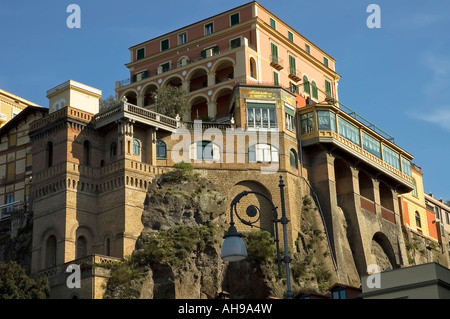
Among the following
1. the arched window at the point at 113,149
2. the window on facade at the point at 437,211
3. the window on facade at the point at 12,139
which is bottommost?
the arched window at the point at 113,149

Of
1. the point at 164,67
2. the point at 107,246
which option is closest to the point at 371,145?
the point at 164,67

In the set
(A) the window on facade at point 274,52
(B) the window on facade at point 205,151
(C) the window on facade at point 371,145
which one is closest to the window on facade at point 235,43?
(A) the window on facade at point 274,52

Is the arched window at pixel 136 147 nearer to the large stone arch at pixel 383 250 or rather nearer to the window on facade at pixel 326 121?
the window on facade at pixel 326 121

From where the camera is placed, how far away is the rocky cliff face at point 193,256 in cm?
6262

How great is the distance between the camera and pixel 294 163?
Answer: 74.6 m

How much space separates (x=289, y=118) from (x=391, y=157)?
1427 centimetres

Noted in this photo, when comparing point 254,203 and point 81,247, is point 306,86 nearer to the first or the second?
point 254,203

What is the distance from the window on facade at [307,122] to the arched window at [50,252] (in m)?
22.8

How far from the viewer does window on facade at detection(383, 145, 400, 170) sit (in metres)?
84.8

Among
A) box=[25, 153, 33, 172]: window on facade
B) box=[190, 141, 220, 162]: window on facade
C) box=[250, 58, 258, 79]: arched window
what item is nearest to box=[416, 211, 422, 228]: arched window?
box=[250, 58, 258, 79]: arched window

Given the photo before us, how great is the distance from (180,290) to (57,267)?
860 centimetres
